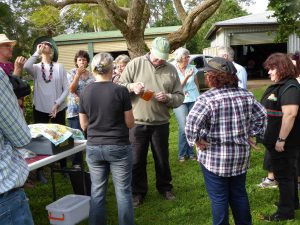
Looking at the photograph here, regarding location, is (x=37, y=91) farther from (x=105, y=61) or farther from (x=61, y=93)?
(x=105, y=61)

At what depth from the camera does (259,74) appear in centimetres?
2450

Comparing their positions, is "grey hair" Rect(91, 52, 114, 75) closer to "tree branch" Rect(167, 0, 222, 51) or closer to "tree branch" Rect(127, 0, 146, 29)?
"tree branch" Rect(127, 0, 146, 29)

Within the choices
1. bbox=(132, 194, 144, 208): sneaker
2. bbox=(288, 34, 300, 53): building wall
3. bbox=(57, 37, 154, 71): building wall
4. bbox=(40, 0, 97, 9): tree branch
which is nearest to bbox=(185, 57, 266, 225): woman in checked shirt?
bbox=(132, 194, 144, 208): sneaker

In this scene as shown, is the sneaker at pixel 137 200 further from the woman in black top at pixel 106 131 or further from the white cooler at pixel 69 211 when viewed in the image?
the woman in black top at pixel 106 131

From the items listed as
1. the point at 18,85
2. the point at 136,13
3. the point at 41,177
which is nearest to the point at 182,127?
the point at 41,177

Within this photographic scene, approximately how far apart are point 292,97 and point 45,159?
222 cm

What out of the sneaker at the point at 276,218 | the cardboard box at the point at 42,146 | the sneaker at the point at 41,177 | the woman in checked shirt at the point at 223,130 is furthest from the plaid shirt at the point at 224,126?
the sneaker at the point at 41,177

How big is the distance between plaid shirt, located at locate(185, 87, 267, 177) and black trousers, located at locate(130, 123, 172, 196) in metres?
1.27

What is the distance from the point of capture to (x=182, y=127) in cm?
588

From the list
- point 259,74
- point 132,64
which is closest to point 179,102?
point 132,64

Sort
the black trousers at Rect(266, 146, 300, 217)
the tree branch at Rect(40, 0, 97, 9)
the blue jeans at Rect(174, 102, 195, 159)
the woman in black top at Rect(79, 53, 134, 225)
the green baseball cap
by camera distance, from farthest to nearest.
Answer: the tree branch at Rect(40, 0, 97, 9) < the blue jeans at Rect(174, 102, 195, 159) < the green baseball cap < the black trousers at Rect(266, 146, 300, 217) < the woman in black top at Rect(79, 53, 134, 225)

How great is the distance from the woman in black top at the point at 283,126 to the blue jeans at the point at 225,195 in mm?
796

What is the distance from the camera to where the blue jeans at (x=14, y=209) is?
5.98ft

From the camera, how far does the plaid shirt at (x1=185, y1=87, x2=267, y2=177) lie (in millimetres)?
2801
